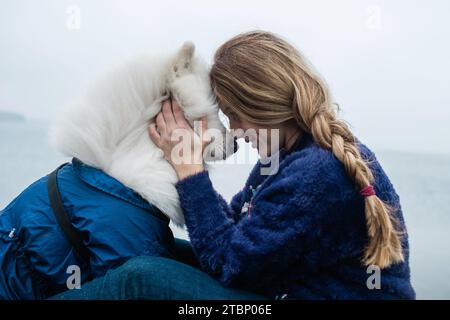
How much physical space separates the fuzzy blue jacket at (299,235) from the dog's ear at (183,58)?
0.24 meters

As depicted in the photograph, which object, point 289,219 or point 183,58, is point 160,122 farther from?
point 289,219

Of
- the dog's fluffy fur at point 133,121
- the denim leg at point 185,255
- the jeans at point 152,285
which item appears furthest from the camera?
the denim leg at point 185,255

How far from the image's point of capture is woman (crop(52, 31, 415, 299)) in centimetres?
89

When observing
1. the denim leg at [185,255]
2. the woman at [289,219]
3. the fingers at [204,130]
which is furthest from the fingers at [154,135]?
the denim leg at [185,255]

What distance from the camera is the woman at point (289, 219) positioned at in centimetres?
89

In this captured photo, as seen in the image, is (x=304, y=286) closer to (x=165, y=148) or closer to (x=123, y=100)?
(x=165, y=148)

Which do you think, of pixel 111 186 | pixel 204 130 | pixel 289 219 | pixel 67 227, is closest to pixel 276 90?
pixel 204 130

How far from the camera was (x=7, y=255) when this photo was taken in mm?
946

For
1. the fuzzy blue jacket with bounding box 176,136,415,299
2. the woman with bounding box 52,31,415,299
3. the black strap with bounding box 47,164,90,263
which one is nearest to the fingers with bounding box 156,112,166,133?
the woman with bounding box 52,31,415,299

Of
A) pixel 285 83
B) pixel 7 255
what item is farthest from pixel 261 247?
pixel 7 255

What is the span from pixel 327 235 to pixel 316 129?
0.71ft

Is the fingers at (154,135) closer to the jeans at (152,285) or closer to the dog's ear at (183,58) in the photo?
the dog's ear at (183,58)

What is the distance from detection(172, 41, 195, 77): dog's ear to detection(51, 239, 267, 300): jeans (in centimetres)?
41

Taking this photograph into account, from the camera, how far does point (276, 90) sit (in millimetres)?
1036
